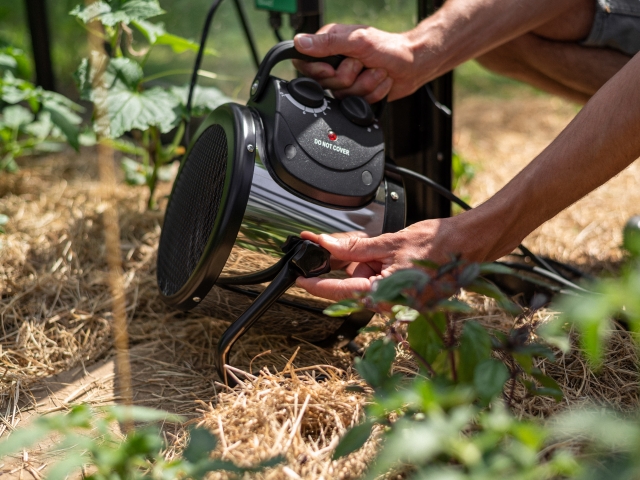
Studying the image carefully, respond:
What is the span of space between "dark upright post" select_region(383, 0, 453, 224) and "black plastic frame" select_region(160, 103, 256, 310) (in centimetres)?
51

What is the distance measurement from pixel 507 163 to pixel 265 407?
153cm

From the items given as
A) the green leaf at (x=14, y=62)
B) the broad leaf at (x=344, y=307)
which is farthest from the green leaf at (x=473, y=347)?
the green leaf at (x=14, y=62)

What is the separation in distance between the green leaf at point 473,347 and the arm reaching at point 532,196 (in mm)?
228

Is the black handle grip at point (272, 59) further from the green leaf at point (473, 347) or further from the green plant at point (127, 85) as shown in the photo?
the green leaf at point (473, 347)

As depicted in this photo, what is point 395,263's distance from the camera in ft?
Result: 2.84

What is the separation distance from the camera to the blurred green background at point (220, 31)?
159 centimetres

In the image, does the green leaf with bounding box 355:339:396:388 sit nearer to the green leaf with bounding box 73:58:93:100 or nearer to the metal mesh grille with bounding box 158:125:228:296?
the metal mesh grille with bounding box 158:125:228:296

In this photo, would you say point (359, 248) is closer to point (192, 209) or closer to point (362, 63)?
point (192, 209)

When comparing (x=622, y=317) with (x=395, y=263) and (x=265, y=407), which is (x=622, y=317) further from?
(x=265, y=407)

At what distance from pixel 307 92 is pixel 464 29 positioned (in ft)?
1.37

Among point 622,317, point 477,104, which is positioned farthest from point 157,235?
point 477,104

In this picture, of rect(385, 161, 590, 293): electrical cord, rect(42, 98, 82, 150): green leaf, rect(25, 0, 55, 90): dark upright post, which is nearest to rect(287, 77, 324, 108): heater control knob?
rect(385, 161, 590, 293): electrical cord

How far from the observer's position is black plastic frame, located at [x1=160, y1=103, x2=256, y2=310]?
0.85 m

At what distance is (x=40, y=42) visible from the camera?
7.11 feet
